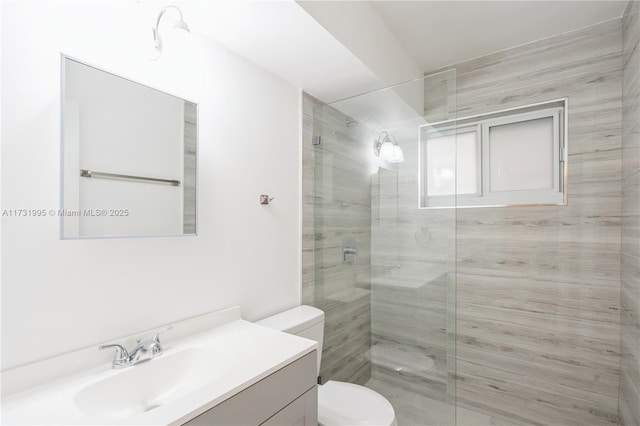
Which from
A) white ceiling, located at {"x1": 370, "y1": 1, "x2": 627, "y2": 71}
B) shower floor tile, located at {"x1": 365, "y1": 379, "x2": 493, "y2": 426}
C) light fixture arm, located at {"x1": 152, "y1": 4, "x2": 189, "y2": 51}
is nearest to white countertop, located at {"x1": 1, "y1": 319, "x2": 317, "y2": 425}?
shower floor tile, located at {"x1": 365, "y1": 379, "x2": 493, "y2": 426}

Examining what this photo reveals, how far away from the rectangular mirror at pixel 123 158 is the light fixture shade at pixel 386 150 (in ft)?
3.42

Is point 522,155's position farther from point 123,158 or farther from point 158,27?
point 123,158

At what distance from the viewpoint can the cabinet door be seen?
1.00m

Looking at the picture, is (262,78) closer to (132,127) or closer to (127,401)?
(132,127)

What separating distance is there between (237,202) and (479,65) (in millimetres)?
2029

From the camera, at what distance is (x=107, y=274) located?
1025mm

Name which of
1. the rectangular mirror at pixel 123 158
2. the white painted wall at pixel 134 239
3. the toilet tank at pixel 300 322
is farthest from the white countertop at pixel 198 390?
Result: the rectangular mirror at pixel 123 158

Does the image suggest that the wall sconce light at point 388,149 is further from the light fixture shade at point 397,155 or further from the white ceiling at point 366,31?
the white ceiling at point 366,31

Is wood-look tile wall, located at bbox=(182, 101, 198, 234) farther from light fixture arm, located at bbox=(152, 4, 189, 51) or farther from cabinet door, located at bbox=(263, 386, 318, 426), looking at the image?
cabinet door, located at bbox=(263, 386, 318, 426)

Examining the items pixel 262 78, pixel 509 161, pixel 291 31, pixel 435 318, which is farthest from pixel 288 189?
pixel 509 161

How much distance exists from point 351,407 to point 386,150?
139 centimetres

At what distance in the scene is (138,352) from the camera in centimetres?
104

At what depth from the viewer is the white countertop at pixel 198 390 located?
2.44 feet

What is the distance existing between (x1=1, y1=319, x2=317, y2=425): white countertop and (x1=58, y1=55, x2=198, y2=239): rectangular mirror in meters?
0.44
